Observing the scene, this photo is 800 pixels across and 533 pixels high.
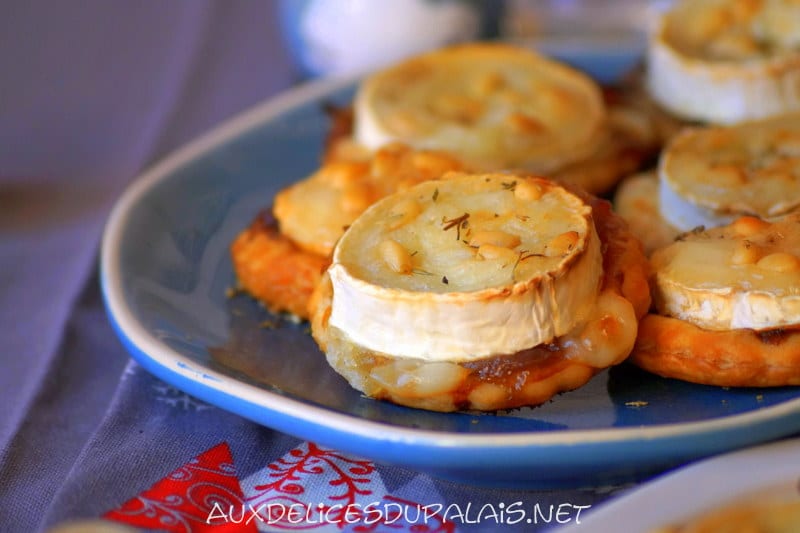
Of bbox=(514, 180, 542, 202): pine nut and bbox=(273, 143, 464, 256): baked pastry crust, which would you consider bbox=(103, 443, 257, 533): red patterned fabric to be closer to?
bbox=(273, 143, 464, 256): baked pastry crust

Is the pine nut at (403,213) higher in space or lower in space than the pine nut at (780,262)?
higher

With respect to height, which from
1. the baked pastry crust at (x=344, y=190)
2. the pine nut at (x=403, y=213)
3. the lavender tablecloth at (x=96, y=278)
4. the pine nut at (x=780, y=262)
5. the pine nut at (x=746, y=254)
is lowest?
the lavender tablecloth at (x=96, y=278)

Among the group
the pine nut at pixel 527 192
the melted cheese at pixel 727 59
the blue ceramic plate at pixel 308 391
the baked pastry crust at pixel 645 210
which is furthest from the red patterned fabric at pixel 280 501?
the melted cheese at pixel 727 59

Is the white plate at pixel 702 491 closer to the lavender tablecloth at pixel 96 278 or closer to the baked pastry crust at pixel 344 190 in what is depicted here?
the lavender tablecloth at pixel 96 278

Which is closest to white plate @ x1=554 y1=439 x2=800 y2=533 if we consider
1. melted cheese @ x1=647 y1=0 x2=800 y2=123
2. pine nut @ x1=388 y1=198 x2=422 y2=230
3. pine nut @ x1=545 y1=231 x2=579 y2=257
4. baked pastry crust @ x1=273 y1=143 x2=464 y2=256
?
pine nut @ x1=545 y1=231 x2=579 y2=257

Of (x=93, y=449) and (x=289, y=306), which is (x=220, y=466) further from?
(x=289, y=306)

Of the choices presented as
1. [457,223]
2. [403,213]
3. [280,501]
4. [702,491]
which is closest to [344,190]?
[403,213]
